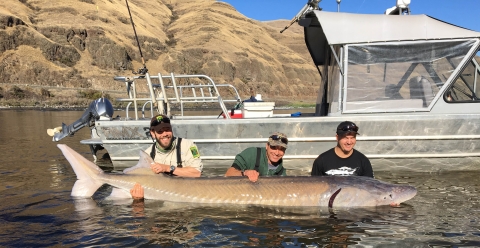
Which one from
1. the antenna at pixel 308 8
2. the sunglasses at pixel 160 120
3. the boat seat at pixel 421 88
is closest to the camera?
the sunglasses at pixel 160 120

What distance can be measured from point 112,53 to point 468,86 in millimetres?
57655

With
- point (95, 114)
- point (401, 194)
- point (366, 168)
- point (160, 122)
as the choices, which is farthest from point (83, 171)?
point (401, 194)

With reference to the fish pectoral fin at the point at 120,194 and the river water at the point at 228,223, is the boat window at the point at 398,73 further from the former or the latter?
the fish pectoral fin at the point at 120,194

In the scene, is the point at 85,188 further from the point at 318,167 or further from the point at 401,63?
the point at 401,63

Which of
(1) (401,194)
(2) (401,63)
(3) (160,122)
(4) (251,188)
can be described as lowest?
(1) (401,194)

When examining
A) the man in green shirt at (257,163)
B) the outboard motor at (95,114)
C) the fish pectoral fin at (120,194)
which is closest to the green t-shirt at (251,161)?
the man in green shirt at (257,163)

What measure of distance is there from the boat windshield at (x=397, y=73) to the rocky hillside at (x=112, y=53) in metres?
35.4

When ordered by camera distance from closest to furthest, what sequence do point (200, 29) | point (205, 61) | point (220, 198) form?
point (220, 198), point (205, 61), point (200, 29)

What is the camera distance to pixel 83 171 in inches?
213

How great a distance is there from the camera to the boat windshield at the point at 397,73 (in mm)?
7617

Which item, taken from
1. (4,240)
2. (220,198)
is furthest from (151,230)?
(4,240)

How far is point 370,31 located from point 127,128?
5100 mm

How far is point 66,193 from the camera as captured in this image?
652 cm

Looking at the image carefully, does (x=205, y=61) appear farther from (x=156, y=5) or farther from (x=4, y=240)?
(x=4, y=240)
